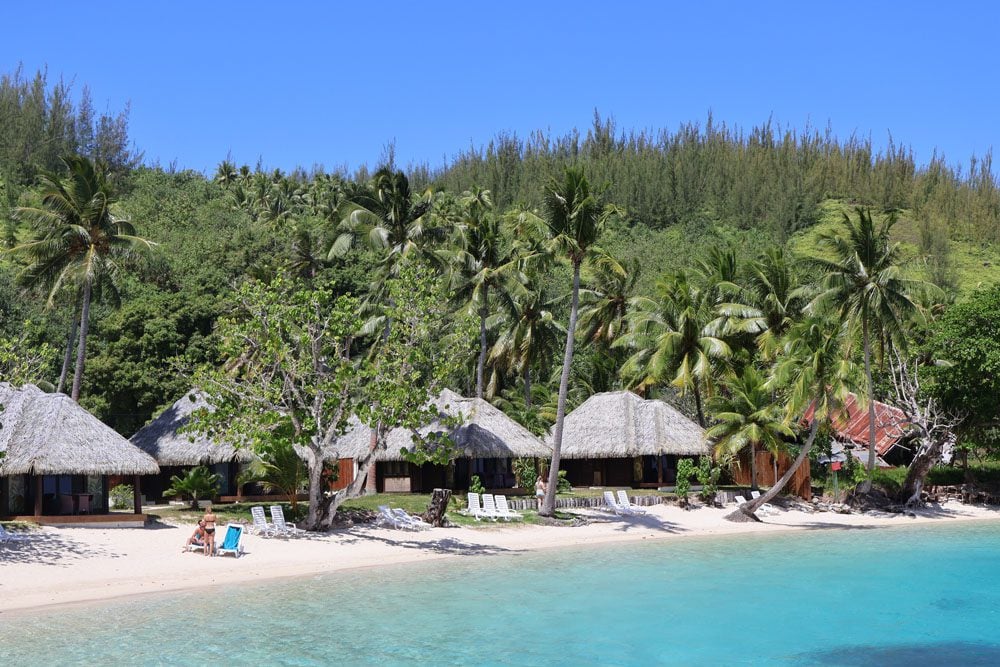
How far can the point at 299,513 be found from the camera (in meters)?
26.1

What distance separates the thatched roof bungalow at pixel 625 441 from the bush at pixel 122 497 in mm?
15070

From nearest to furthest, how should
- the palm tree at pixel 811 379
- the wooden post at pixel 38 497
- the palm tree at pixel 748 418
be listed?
the wooden post at pixel 38 497, the palm tree at pixel 811 379, the palm tree at pixel 748 418

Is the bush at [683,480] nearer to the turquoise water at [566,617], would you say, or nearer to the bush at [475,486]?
the bush at [475,486]

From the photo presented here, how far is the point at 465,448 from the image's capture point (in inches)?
1232

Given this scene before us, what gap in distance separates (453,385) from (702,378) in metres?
15.3

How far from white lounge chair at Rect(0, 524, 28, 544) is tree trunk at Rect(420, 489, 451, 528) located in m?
9.93

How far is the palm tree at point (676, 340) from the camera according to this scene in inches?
1485

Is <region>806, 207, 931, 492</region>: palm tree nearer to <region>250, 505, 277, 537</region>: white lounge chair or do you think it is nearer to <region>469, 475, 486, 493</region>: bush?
<region>469, 475, 486, 493</region>: bush

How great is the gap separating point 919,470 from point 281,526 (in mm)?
23402

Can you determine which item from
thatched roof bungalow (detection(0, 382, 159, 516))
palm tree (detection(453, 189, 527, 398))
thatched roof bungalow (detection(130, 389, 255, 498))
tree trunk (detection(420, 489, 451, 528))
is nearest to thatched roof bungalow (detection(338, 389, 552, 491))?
palm tree (detection(453, 189, 527, 398))

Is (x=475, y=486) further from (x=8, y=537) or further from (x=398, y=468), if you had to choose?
(x=8, y=537)

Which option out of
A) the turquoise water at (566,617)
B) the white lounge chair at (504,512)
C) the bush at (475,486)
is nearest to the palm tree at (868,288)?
the turquoise water at (566,617)

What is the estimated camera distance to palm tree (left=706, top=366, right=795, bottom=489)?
33094mm

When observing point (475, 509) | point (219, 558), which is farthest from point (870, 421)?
point (219, 558)
